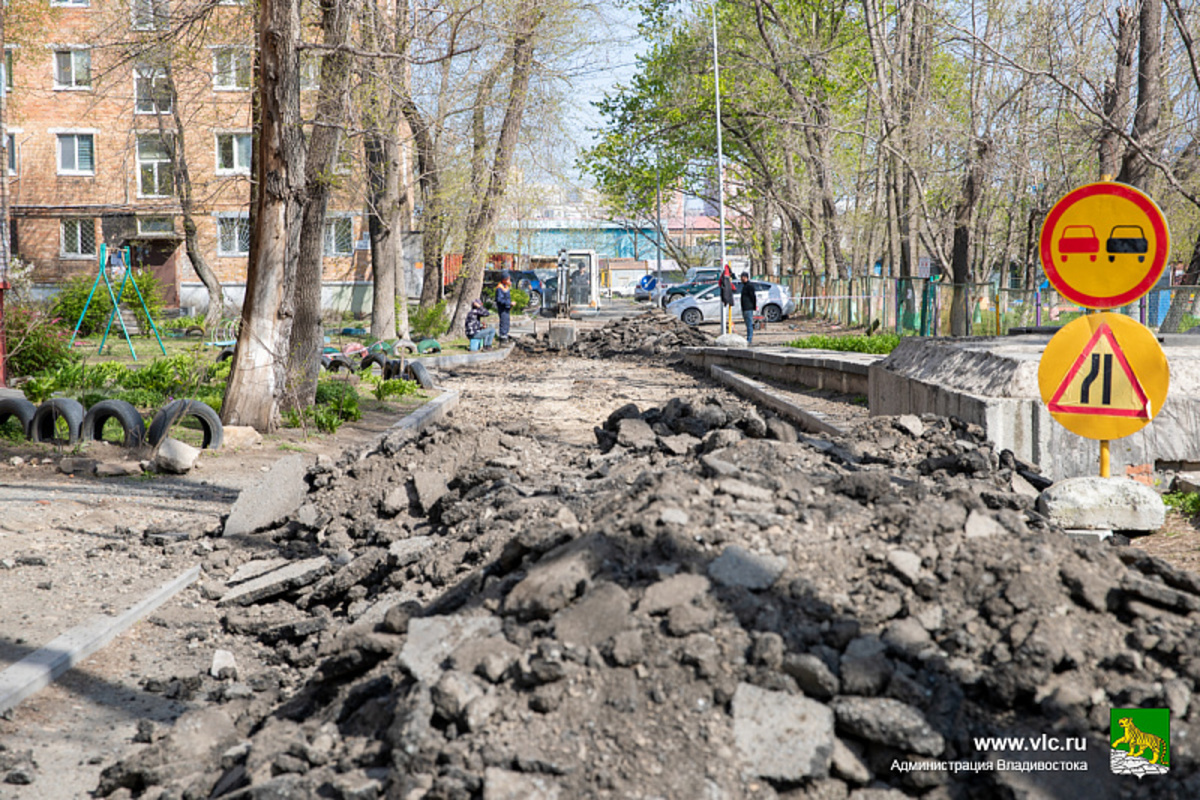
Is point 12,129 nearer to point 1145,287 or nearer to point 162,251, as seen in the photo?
point 162,251

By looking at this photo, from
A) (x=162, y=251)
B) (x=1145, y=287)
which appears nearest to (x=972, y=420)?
(x=1145, y=287)

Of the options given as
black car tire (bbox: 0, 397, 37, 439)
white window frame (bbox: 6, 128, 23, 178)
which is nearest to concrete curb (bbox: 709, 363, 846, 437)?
black car tire (bbox: 0, 397, 37, 439)

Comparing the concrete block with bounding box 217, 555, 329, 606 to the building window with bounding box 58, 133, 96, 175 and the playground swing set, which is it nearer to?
the playground swing set

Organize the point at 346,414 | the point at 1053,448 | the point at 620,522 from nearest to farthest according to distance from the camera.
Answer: the point at 620,522 < the point at 1053,448 < the point at 346,414

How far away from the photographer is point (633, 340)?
29.4 m

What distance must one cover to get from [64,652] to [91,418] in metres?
5.52

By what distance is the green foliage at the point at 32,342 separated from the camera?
1487 cm

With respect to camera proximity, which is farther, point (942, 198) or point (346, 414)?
point (942, 198)

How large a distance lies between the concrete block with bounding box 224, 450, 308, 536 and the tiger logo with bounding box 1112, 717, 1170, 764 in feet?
19.2

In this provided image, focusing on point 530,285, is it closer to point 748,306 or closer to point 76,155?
point 76,155

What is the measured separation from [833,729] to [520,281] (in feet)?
156

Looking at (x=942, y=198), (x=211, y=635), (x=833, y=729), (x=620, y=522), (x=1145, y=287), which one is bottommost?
(x=211, y=635)

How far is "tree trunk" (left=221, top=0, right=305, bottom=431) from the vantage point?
1111 cm

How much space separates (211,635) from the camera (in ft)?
18.8
